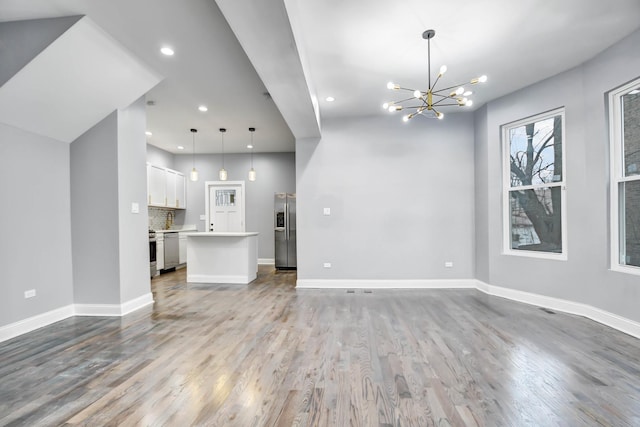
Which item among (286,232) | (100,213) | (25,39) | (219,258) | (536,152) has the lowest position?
(219,258)

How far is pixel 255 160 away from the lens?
27.3 feet

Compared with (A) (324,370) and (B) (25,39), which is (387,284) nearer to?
(A) (324,370)

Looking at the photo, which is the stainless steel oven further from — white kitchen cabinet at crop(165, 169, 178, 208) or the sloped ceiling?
the sloped ceiling

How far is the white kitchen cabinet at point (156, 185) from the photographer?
6.76 metres

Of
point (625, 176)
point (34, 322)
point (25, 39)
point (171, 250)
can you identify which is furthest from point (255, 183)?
point (625, 176)

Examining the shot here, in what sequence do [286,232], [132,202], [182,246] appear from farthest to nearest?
[182,246], [286,232], [132,202]

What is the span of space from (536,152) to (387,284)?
2.86 meters

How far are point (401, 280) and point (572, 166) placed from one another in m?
2.76

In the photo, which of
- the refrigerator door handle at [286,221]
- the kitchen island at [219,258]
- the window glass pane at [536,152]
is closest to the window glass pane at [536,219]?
the window glass pane at [536,152]

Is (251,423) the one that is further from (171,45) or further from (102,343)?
(171,45)

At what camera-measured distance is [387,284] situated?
517 centimetres

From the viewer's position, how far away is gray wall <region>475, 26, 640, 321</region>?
3.19 m

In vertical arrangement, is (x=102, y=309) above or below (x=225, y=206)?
below

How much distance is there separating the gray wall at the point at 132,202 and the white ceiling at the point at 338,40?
634 millimetres
